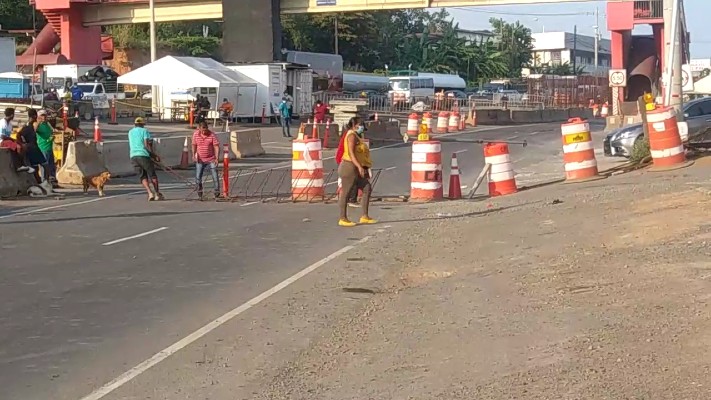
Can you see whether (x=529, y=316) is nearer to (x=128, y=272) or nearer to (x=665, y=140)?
(x=128, y=272)

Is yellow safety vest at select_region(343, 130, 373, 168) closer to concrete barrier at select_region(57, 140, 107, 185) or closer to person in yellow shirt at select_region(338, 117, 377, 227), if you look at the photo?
person in yellow shirt at select_region(338, 117, 377, 227)

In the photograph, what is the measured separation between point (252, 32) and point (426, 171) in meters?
40.6

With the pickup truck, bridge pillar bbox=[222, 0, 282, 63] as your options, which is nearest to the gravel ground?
the pickup truck

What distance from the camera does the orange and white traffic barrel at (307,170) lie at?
2000 centimetres

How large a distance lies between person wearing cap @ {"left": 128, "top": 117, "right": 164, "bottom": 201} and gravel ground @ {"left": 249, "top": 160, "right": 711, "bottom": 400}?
282 inches

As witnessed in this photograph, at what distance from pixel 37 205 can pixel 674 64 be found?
14.0 m

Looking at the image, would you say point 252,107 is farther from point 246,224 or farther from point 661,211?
point 661,211

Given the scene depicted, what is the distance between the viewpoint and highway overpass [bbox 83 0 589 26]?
57.0 m

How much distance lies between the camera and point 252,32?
58219mm

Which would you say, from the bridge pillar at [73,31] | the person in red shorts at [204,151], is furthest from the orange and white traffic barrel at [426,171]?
the bridge pillar at [73,31]

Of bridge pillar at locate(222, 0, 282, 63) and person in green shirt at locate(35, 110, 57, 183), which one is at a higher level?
bridge pillar at locate(222, 0, 282, 63)

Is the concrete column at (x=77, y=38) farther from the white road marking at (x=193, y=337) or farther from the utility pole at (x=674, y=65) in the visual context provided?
the white road marking at (x=193, y=337)

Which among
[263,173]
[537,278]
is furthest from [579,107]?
[537,278]

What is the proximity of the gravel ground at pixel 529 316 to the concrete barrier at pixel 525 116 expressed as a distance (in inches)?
1958
